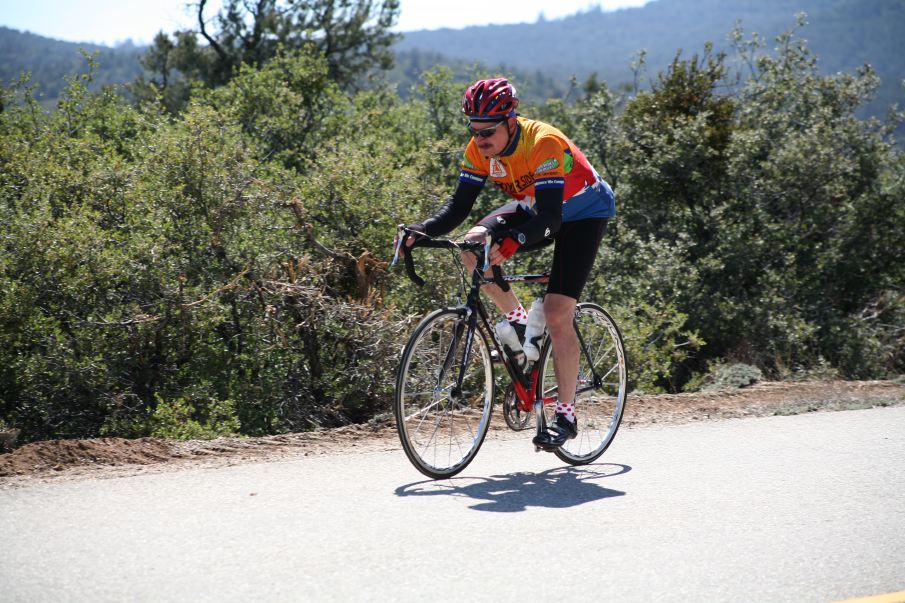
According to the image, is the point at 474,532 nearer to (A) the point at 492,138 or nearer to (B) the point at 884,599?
(B) the point at 884,599

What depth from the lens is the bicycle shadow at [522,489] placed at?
4918mm

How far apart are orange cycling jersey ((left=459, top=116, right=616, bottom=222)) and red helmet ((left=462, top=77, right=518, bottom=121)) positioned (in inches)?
8.6

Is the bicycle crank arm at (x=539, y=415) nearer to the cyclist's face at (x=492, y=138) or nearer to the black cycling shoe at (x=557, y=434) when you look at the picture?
the black cycling shoe at (x=557, y=434)

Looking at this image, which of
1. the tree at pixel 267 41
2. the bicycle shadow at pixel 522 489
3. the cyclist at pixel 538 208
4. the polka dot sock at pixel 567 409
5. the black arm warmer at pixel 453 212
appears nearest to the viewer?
the bicycle shadow at pixel 522 489

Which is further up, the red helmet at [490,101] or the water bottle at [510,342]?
the red helmet at [490,101]

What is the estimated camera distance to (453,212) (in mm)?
5586

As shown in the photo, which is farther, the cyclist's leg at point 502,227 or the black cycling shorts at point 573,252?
the black cycling shorts at point 573,252

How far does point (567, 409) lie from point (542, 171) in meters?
1.54

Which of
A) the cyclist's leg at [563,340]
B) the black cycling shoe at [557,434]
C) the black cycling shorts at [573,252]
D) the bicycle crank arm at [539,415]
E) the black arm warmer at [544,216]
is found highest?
the black arm warmer at [544,216]

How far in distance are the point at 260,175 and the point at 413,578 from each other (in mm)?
7649

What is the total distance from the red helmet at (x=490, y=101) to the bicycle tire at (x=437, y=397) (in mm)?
1190

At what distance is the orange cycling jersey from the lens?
5297 mm

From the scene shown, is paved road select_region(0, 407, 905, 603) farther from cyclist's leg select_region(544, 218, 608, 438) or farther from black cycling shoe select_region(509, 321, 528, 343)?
black cycling shoe select_region(509, 321, 528, 343)

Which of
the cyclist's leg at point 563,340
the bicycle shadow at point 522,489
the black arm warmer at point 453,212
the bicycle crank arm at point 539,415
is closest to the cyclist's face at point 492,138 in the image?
the black arm warmer at point 453,212
